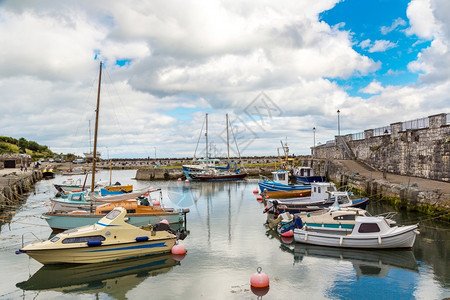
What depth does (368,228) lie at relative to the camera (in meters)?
16.8

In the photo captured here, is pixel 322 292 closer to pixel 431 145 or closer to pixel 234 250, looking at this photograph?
pixel 234 250

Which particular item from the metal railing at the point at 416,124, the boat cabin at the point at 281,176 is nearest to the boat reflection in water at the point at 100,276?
the boat cabin at the point at 281,176

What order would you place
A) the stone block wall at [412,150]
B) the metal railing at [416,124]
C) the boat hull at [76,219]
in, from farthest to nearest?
the metal railing at [416,124] → the stone block wall at [412,150] → the boat hull at [76,219]

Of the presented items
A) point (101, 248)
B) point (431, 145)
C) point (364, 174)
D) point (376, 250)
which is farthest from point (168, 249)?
point (364, 174)

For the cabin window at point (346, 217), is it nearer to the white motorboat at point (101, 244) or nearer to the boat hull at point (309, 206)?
the boat hull at point (309, 206)

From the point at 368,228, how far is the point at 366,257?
1.49 metres

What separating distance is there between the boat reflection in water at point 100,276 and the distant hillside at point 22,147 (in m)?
101

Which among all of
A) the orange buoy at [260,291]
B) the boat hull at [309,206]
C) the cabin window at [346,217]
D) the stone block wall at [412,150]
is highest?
the stone block wall at [412,150]

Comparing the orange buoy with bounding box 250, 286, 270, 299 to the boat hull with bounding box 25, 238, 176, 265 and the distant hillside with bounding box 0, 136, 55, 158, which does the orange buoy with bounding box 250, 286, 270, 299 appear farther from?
the distant hillside with bounding box 0, 136, 55, 158

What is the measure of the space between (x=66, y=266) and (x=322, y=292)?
11.5 metres

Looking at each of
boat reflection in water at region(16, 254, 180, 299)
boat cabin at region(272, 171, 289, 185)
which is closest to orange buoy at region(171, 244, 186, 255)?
boat reflection in water at region(16, 254, 180, 299)

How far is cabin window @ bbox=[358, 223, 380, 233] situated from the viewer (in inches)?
659

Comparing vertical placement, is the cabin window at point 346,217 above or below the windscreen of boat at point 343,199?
below

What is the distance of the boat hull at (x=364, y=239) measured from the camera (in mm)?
16359
